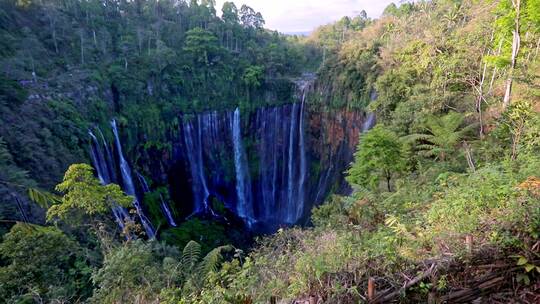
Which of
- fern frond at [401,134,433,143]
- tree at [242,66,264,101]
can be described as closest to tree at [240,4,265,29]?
tree at [242,66,264,101]

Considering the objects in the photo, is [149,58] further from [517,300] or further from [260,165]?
[517,300]

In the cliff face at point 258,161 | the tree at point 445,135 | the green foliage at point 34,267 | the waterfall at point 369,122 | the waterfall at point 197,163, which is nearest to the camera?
the green foliage at point 34,267

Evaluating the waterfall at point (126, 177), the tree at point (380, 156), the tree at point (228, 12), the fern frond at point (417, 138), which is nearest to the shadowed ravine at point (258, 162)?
the waterfall at point (126, 177)

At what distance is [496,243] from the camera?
9.26 ft

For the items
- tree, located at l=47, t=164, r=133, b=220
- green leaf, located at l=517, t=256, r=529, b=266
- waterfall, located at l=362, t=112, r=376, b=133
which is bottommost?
tree, located at l=47, t=164, r=133, b=220

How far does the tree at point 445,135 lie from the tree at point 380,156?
0.79m

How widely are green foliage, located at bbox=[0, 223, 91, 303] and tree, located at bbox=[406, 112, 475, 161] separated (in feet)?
29.9

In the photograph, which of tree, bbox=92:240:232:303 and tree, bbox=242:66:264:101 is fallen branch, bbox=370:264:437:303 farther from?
tree, bbox=242:66:264:101

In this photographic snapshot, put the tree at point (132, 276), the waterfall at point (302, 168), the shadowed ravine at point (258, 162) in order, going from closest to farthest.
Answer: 1. the tree at point (132, 276)
2. the shadowed ravine at point (258, 162)
3. the waterfall at point (302, 168)

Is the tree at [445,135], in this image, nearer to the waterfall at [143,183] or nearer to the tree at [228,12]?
the waterfall at [143,183]

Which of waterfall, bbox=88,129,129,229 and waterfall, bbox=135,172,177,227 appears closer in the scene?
waterfall, bbox=88,129,129,229

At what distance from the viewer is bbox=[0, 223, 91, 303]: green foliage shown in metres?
6.72

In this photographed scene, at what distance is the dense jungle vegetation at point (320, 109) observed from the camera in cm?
294

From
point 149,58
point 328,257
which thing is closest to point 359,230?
point 328,257
